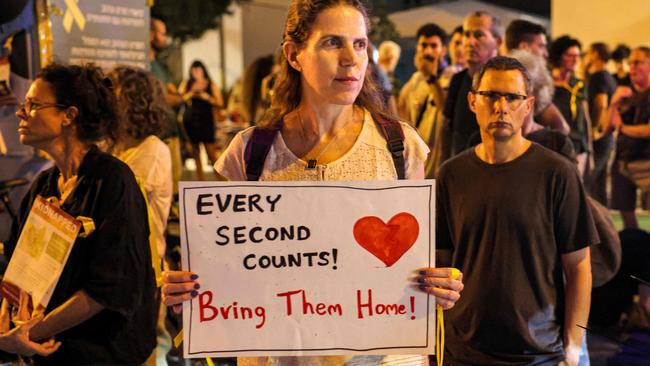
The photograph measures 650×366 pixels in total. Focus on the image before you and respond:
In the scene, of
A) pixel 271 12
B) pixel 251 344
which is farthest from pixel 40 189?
pixel 271 12

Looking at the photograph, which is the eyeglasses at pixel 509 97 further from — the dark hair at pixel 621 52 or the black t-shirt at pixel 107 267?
the dark hair at pixel 621 52

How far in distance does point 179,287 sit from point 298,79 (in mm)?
760

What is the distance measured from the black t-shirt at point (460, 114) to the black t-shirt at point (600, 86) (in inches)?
170

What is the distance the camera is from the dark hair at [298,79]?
2238 millimetres

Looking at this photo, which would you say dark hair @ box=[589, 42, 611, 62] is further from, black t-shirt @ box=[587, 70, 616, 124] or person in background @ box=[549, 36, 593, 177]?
person in background @ box=[549, 36, 593, 177]

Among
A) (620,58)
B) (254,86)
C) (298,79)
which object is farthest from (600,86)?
(298,79)

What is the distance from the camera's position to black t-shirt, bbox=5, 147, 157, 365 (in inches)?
109

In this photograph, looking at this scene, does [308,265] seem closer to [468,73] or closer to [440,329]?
[440,329]

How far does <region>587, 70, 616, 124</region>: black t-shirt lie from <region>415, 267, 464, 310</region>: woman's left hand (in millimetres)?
7729

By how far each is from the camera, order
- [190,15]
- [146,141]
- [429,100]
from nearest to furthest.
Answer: [146,141]
[429,100]
[190,15]

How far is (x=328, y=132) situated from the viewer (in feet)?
7.68

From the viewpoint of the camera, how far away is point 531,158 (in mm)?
3084

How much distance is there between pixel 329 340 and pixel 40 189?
4.70 ft

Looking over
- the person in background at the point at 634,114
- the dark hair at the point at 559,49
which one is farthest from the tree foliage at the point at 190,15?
the dark hair at the point at 559,49
